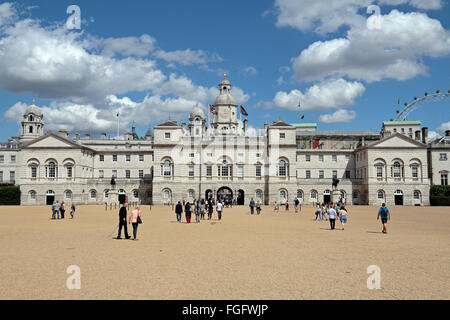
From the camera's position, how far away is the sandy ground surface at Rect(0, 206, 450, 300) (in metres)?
9.41

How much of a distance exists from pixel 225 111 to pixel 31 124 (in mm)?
44046

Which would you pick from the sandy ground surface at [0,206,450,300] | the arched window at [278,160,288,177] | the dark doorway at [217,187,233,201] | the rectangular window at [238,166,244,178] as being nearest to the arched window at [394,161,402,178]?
the arched window at [278,160,288,177]

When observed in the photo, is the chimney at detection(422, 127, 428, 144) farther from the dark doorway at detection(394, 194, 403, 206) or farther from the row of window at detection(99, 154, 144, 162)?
the row of window at detection(99, 154, 144, 162)

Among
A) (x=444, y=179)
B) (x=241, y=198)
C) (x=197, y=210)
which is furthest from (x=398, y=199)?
(x=197, y=210)

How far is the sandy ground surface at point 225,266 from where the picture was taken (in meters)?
9.41

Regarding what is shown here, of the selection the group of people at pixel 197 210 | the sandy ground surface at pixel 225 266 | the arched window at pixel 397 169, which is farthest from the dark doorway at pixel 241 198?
the sandy ground surface at pixel 225 266

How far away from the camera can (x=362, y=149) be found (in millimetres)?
63156

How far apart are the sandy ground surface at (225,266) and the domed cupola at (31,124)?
7190cm

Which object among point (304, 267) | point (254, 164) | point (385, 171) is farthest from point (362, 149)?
point (304, 267)

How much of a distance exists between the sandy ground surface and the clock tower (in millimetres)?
60630

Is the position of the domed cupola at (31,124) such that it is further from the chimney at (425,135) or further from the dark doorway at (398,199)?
the chimney at (425,135)

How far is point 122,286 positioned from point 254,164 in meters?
52.0

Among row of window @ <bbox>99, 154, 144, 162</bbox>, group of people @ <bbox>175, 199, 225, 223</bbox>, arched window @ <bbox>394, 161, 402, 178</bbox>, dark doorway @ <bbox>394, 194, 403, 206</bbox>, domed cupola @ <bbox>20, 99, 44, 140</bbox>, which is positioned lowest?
dark doorway @ <bbox>394, 194, 403, 206</bbox>

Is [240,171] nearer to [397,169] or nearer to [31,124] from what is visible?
[397,169]
